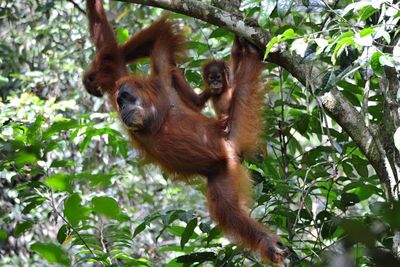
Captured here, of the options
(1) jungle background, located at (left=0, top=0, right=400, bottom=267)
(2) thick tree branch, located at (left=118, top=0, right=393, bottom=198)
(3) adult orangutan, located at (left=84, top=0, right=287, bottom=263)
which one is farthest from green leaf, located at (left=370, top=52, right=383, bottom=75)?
(3) adult orangutan, located at (left=84, top=0, right=287, bottom=263)

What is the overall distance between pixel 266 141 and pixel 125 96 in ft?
2.89

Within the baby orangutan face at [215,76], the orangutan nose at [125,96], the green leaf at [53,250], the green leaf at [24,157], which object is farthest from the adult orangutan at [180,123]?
the green leaf at [53,250]

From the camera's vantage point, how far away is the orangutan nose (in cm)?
351

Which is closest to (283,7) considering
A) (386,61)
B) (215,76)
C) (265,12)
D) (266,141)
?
(265,12)

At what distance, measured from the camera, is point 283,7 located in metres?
2.49

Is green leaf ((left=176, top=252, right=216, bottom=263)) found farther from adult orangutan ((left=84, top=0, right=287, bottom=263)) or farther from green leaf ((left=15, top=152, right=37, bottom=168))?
green leaf ((left=15, top=152, right=37, bottom=168))

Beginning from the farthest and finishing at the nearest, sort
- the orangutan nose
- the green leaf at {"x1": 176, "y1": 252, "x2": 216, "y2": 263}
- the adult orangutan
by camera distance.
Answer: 1. the orangutan nose
2. the adult orangutan
3. the green leaf at {"x1": 176, "y1": 252, "x2": 216, "y2": 263}

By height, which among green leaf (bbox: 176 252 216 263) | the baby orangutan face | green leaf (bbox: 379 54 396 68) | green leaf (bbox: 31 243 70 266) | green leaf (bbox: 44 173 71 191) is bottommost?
green leaf (bbox: 176 252 216 263)

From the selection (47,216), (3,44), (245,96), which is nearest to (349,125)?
(245,96)

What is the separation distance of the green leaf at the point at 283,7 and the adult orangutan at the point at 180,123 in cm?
60

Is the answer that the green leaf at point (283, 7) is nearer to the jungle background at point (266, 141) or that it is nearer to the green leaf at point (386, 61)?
the jungle background at point (266, 141)

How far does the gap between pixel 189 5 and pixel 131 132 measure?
3.57 feet

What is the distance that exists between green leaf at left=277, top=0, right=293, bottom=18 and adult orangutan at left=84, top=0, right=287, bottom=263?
60 centimetres

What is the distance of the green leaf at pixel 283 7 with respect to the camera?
247cm
